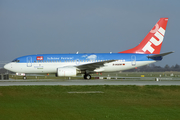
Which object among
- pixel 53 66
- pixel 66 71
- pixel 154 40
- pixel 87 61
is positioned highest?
pixel 154 40

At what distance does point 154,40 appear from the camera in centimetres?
3528

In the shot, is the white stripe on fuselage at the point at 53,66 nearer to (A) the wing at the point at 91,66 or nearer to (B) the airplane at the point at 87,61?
(B) the airplane at the point at 87,61

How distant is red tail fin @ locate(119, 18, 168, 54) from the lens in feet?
116

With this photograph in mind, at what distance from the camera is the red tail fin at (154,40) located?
116 ft
